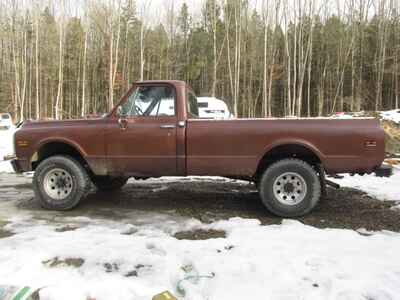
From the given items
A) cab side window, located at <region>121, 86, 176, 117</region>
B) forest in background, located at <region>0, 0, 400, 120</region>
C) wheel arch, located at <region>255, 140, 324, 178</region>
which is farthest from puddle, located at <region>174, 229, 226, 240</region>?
forest in background, located at <region>0, 0, 400, 120</region>

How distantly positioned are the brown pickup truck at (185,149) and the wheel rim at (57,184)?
1 cm

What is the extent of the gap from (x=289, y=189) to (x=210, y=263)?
219 cm

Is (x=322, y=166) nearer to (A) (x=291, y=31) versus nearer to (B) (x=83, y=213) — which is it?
(B) (x=83, y=213)

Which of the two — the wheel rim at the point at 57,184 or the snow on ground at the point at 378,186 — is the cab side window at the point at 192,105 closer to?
the wheel rim at the point at 57,184

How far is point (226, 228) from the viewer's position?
4.88 metres

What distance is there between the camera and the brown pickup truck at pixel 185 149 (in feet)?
17.1

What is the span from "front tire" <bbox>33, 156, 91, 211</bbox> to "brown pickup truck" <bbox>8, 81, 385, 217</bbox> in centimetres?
2

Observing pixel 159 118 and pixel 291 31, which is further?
pixel 291 31

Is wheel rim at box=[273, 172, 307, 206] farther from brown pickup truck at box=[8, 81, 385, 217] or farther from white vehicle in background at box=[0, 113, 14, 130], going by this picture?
white vehicle in background at box=[0, 113, 14, 130]

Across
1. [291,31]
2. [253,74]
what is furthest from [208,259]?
[253,74]

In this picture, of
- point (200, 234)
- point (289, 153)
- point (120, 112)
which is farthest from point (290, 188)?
point (120, 112)

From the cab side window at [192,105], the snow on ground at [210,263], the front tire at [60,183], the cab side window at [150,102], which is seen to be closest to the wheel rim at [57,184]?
the front tire at [60,183]

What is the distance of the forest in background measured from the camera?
107ft

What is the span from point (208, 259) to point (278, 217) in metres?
1.96
